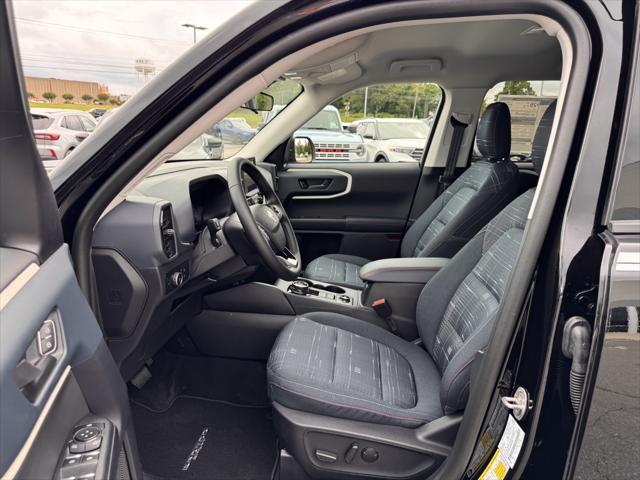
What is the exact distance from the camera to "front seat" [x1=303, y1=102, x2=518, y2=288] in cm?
225

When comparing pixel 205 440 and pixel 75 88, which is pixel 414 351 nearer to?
pixel 205 440

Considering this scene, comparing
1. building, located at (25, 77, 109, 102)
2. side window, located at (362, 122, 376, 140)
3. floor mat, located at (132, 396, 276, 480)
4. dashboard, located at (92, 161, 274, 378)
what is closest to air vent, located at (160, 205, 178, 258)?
dashboard, located at (92, 161, 274, 378)

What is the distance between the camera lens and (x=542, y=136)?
4.59 feet

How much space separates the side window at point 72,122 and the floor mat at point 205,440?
3.71 ft

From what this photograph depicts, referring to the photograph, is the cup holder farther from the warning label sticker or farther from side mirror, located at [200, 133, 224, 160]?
the warning label sticker

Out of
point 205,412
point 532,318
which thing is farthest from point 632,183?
point 205,412

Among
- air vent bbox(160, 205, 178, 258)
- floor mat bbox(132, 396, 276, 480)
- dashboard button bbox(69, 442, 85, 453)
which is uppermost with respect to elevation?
air vent bbox(160, 205, 178, 258)

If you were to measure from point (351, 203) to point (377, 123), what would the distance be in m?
0.82

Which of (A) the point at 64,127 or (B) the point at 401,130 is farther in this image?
(B) the point at 401,130

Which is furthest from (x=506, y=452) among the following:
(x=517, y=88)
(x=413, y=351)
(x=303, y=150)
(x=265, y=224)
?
(x=303, y=150)

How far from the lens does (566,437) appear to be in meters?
0.92

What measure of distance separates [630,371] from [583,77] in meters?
0.56

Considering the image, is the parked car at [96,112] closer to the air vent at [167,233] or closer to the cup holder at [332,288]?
the air vent at [167,233]

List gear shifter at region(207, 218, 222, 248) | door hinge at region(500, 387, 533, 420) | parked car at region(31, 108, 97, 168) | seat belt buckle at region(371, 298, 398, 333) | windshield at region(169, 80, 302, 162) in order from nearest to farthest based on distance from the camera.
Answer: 1. door hinge at region(500, 387, 533, 420)
2. parked car at region(31, 108, 97, 168)
3. gear shifter at region(207, 218, 222, 248)
4. seat belt buckle at region(371, 298, 398, 333)
5. windshield at region(169, 80, 302, 162)
